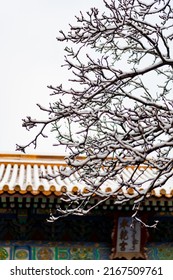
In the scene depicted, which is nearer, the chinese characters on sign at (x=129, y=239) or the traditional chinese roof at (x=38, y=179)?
the traditional chinese roof at (x=38, y=179)

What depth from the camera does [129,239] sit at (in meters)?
8.83

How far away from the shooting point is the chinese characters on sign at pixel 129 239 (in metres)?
8.74

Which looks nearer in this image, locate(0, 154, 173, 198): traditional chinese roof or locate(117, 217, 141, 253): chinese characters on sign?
locate(0, 154, 173, 198): traditional chinese roof

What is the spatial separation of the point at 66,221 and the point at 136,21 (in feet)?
11.7

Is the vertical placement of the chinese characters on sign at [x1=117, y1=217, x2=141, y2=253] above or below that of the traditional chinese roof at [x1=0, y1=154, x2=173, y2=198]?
below

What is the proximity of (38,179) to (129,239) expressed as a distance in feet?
5.59

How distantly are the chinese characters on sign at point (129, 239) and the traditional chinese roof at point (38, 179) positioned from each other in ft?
2.18

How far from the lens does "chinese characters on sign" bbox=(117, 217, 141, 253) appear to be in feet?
28.7

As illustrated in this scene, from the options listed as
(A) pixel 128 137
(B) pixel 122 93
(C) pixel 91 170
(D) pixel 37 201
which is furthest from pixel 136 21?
(D) pixel 37 201

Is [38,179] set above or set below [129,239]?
above

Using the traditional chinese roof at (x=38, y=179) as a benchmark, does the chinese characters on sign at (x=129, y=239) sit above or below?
below

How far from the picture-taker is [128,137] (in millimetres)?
6113

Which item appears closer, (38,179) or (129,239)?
(129,239)

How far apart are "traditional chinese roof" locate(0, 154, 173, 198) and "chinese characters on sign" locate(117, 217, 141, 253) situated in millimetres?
664
